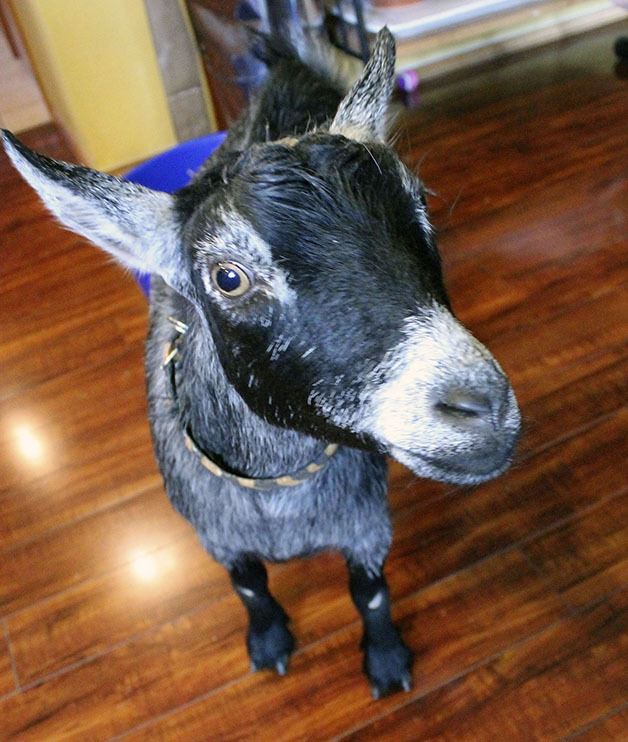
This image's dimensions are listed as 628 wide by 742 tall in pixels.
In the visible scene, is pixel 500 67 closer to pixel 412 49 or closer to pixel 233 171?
pixel 412 49

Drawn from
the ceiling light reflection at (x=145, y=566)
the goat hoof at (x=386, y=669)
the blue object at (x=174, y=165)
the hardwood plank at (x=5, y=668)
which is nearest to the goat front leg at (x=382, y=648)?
the goat hoof at (x=386, y=669)


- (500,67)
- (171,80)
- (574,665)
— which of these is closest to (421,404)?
(574,665)

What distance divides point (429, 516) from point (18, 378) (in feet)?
5.18

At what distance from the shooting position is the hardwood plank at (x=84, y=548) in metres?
1.93

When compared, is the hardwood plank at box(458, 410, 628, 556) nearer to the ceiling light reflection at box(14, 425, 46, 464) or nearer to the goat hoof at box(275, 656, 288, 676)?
the goat hoof at box(275, 656, 288, 676)

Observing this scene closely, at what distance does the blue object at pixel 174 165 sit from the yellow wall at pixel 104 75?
3.84 ft

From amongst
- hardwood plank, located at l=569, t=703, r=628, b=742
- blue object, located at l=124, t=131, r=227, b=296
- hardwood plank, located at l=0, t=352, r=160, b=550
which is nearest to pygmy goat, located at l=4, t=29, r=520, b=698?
hardwood plank, located at l=569, t=703, r=628, b=742

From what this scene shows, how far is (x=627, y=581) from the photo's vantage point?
5.74 ft

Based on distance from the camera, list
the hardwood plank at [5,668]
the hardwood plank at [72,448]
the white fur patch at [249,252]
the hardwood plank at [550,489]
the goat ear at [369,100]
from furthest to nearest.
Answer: the hardwood plank at [72,448]
the hardwood plank at [550,489]
the hardwood plank at [5,668]
the goat ear at [369,100]
the white fur patch at [249,252]

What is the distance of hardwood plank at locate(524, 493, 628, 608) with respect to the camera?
68.9 inches

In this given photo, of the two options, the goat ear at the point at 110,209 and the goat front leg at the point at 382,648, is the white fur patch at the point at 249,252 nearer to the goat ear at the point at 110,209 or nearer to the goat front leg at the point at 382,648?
the goat ear at the point at 110,209

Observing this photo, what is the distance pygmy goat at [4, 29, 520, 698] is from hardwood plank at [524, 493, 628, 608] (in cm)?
68

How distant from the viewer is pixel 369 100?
1230mm

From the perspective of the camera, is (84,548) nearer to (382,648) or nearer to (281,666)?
(281,666)
